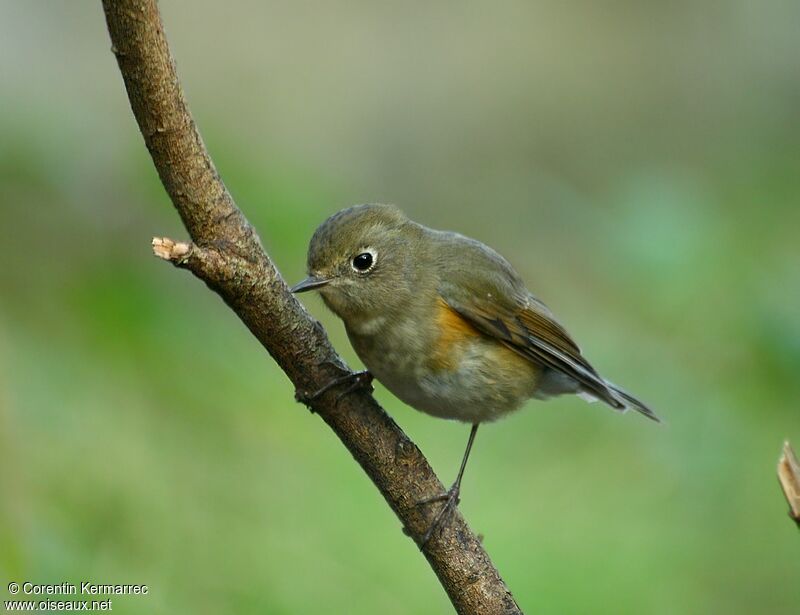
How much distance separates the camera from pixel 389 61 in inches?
488

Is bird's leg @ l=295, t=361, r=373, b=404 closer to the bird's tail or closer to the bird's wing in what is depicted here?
the bird's wing

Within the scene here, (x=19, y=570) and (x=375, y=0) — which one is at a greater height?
(x=375, y=0)

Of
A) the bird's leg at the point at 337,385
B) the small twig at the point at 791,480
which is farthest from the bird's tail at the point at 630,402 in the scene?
the small twig at the point at 791,480

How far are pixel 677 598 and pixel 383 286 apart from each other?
5.46 ft

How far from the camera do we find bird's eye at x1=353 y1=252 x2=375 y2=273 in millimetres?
3939

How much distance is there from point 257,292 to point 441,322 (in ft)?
4.93

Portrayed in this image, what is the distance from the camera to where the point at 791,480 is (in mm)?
2207

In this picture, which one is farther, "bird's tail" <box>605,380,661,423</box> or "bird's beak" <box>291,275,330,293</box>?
"bird's tail" <box>605,380,661,423</box>

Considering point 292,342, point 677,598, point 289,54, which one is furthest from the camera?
point 289,54

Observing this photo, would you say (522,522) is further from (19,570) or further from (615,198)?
(19,570)

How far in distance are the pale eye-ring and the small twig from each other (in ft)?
6.53

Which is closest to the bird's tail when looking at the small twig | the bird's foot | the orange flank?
the orange flank

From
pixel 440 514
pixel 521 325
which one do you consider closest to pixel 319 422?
pixel 521 325

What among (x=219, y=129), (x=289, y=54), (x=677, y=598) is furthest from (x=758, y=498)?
(x=289, y=54)
